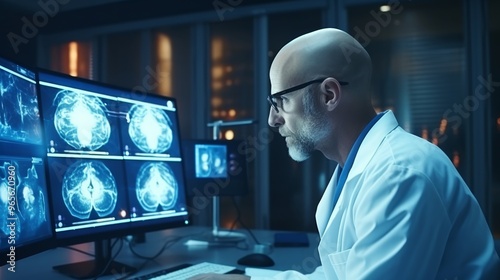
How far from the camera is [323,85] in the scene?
102cm

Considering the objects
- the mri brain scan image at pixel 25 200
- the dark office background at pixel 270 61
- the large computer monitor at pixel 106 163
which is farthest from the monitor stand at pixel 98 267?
the dark office background at pixel 270 61

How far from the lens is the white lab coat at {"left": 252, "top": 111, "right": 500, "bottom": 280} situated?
0.73 metres

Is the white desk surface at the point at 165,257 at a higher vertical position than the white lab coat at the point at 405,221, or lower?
lower

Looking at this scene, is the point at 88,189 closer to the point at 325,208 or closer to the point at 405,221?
the point at 325,208

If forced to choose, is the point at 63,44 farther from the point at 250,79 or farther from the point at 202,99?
the point at 250,79

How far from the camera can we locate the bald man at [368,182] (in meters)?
0.74

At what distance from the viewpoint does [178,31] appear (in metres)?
4.59

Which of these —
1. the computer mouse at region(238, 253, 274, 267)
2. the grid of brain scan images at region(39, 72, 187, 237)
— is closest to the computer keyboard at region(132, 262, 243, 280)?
the computer mouse at region(238, 253, 274, 267)

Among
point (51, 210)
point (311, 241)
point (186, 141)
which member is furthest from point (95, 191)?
point (311, 241)

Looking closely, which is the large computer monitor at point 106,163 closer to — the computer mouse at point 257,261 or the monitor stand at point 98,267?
the monitor stand at point 98,267

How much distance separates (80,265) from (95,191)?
0.26 meters

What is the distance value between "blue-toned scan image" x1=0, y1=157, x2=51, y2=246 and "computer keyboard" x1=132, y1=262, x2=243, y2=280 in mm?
302

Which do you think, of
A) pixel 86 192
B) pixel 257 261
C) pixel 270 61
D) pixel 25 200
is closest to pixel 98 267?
pixel 86 192

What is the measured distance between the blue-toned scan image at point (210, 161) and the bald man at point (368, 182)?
741 millimetres
